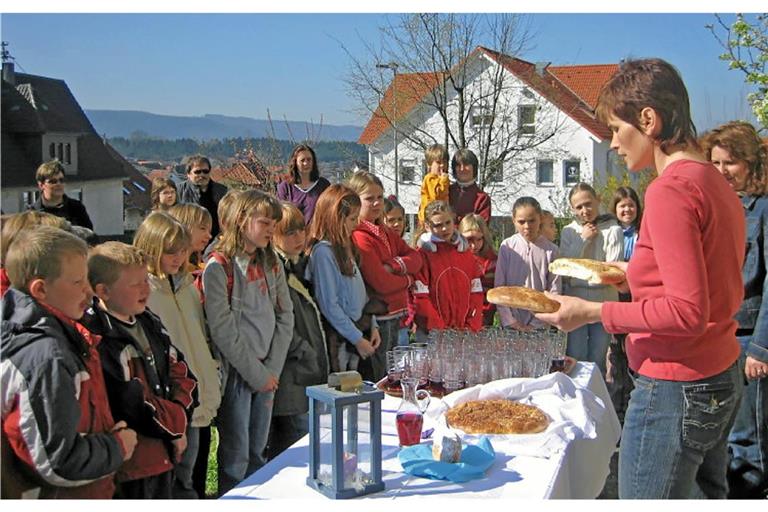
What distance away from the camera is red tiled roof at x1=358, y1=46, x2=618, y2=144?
52.1 feet

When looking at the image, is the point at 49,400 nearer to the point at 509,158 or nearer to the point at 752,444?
the point at 752,444

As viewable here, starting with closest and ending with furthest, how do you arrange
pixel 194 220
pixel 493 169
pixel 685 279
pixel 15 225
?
pixel 685 279, pixel 15 225, pixel 194 220, pixel 493 169

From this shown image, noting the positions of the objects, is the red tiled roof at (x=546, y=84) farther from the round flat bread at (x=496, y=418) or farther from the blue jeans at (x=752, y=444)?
the round flat bread at (x=496, y=418)

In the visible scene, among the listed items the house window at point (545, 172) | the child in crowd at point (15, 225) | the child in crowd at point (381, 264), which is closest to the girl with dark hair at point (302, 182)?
the child in crowd at point (381, 264)

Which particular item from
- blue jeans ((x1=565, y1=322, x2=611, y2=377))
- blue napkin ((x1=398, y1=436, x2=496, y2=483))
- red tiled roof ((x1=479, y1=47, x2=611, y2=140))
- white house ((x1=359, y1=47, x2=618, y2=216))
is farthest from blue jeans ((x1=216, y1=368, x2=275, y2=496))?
red tiled roof ((x1=479, y1=47, x2=611, y2=140))

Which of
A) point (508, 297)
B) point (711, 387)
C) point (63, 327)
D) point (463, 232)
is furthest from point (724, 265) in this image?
point (463, 232)

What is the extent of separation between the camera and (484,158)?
16.4m

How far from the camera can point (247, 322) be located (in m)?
4.23

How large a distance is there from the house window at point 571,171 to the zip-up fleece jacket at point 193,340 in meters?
21.8

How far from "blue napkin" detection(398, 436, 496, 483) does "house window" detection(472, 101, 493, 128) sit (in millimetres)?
14624

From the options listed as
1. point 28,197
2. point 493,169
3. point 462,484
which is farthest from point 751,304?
point 493,169

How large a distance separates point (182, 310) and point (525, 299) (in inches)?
68.6
